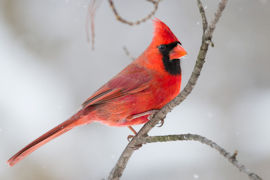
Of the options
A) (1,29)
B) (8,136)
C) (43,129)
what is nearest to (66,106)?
(43,129)

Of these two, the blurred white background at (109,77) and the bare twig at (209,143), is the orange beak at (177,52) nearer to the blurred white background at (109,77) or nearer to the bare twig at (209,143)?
the bare twig at (209,143)

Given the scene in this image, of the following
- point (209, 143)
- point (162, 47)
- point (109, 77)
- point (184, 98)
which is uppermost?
point (162, 47)

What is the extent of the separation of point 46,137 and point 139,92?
730 mm

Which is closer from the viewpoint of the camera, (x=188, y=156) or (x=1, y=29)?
Answer: (x=188, y=156)

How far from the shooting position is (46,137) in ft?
8.62

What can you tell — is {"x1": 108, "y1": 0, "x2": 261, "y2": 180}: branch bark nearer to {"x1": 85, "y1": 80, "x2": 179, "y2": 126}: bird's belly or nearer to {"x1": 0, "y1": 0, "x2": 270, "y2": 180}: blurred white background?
{"x1": 85, "y1": 80, "x2": 179, "y2": 126}: bird's belly

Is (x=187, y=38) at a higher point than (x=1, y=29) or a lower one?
lower

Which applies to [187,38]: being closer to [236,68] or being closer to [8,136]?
[236,68]

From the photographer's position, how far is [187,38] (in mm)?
5137

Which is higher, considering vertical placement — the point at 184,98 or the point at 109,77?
the point at 184,98

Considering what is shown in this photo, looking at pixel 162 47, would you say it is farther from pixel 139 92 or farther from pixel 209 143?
pixel 209 143

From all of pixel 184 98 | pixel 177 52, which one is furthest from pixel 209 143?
pixel 177 52

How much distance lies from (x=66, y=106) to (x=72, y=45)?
0.93m

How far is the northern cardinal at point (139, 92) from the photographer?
2.58 metres
